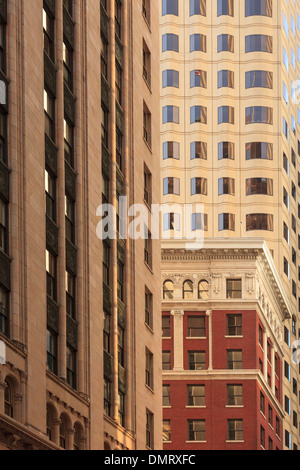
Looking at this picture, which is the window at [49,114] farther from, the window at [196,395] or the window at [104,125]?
the window at [196,395]

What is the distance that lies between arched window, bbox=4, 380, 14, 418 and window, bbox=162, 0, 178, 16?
92.0 meters

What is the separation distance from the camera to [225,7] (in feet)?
424

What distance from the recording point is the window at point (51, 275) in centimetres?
4747

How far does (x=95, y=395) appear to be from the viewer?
173 feet

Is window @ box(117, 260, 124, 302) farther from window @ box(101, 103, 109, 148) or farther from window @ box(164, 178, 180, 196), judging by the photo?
window @ box(164, 178, 180, 196)

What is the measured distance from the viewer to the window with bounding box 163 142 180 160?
12456 centimetres

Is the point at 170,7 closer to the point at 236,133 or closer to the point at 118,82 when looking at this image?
the point at 236,133

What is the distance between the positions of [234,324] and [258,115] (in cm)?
2808

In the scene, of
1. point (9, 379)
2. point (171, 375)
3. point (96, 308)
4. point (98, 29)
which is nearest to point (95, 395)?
point (96, 308)

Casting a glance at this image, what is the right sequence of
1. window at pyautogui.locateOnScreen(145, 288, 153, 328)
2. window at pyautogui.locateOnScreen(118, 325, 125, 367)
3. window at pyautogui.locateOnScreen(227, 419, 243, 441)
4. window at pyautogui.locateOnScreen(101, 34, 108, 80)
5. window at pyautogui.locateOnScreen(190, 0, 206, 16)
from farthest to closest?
window at pyautogui.locateOnScreen(190, 0, 206, 16), window at pyautogui.locateOnScreen(227, 419, 243, 441), window at pyautogui.locateOnScreen(145, 288, 153, 328), window at pyautogui.locateOnScreen(101, 34, 108, 80), window at pyautogui.locateOnScreen(118, 325, 125, 367)

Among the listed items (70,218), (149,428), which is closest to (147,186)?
(149,428)

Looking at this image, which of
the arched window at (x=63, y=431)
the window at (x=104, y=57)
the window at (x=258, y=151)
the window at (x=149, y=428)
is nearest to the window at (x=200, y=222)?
the window at (x=258, y=151)

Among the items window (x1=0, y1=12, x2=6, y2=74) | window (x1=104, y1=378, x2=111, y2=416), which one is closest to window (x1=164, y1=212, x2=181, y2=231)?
window (x1=104, y1=378, x2=111, y2=416)

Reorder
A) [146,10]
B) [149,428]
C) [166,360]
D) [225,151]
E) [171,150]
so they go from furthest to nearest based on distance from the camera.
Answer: [171,150]
[225,151]
[166,360]
[146,10]
[149,428]
